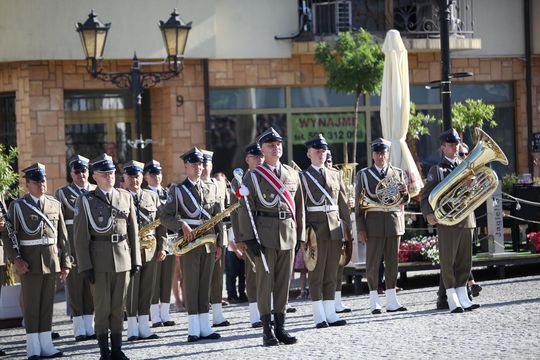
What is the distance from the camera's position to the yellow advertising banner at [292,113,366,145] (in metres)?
28.2

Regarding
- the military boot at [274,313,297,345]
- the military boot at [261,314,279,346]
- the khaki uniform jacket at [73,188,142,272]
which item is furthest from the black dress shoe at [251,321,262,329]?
the khaki uniform jacket at [73,188,142,272]

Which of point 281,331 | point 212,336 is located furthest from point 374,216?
point 281,331

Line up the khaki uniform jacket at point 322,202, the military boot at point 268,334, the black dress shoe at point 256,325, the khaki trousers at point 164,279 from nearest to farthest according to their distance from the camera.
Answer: the military boot at point 268,334
the khaki uniform jacket at point 322,202
the black dress shoe at point 256,325
the khaki trousers at point 164,279

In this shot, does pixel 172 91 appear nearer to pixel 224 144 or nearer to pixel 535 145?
pixel 224 144

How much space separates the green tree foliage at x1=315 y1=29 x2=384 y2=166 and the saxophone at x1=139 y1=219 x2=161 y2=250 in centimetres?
1043

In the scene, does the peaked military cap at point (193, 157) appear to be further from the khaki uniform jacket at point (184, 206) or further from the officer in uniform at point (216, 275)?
the officer in uniform at point (216, 275)

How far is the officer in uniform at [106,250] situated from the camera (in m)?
13.4

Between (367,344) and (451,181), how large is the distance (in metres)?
3.19

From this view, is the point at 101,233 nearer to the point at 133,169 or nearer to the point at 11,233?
the point at 11,233

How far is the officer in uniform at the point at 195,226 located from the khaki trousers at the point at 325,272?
3.82 ft

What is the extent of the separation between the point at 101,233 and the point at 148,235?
2.45 meters

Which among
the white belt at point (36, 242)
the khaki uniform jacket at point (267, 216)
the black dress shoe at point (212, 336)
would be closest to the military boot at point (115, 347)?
the black dress shoe at point (212, 336)

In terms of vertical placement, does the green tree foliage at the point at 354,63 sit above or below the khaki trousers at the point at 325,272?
above

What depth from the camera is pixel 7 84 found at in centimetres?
2623
